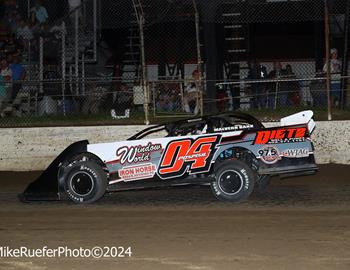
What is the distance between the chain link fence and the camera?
14414 mm

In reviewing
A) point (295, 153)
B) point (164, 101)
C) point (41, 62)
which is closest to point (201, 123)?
point (295, 153)

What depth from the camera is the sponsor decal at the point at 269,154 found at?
9258mm

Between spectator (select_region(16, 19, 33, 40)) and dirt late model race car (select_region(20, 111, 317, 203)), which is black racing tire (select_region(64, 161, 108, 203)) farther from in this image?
spectator (select_region(16, 19, 33, 40))

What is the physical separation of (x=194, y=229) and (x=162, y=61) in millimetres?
12532

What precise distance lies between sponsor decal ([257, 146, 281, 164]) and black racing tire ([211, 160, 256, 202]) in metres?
0.24

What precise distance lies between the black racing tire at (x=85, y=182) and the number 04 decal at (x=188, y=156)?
2.85 ft

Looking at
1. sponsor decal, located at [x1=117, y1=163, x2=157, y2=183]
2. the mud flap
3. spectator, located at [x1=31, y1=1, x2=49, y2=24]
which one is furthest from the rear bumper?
spectator, located at [x1=31, y1=1, x2=49, y2=24]

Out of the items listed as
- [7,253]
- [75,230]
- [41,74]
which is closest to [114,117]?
[41,74]

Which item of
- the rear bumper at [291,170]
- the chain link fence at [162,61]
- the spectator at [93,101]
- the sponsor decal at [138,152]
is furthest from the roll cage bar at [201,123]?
the spectator at [93,101]

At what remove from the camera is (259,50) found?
20.6 meters

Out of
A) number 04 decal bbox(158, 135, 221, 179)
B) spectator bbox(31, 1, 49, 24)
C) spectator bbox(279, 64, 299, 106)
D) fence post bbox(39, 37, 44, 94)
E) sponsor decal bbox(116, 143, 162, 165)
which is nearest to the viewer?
number 04 decal bbox(158, 135, 221, 179)

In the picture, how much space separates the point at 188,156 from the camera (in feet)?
30.7

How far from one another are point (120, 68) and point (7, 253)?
13102 mm

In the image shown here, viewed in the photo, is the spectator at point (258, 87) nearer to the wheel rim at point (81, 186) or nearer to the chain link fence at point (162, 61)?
→ the chain link fence at point (162, 61)
